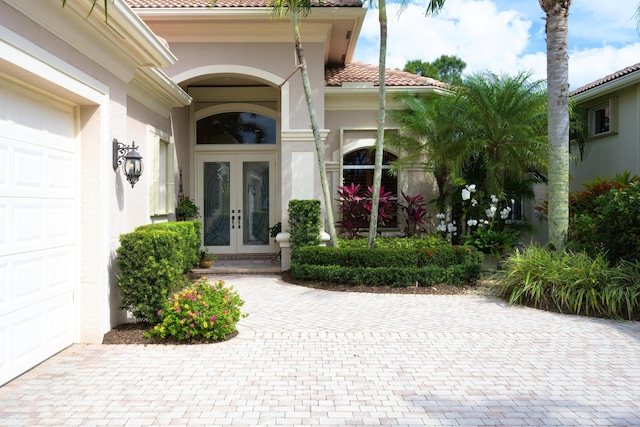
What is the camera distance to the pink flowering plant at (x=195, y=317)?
19.7 feet

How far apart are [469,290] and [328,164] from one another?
5.09 m

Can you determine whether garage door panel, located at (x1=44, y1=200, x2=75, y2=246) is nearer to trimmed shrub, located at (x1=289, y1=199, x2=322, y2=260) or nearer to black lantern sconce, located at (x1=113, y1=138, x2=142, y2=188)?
black lantern sconce, located at (x1=113, y1=138, x2=142, y2=188)

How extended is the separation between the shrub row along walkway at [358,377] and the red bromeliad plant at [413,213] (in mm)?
5227

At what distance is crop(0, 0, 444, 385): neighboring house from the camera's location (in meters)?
4.81

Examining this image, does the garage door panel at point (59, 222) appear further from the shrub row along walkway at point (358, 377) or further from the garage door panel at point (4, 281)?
the shrub row along walkway at point (358, 377)

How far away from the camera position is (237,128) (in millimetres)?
14000

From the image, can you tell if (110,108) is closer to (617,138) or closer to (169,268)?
(169,268)

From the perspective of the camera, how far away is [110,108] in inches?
252

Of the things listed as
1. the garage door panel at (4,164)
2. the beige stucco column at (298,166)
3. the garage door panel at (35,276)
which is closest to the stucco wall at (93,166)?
the garage door panel at (35,276)

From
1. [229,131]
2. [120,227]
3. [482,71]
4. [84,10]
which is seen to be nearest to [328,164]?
[229,131]

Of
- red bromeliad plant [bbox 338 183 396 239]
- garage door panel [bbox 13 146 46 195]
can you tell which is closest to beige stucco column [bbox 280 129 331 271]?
red bromeliad plant [bbox 338 183 396 239]

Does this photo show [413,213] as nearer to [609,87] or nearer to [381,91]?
[381,91]

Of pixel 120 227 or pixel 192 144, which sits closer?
pixel 120 227

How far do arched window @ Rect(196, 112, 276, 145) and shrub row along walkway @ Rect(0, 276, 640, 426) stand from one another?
7609mm
